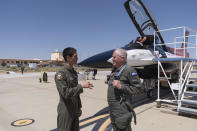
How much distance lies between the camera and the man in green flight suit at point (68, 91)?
6.64ft

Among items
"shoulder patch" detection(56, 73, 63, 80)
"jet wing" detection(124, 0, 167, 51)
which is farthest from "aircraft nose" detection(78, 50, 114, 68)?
"shoulder patch" detection(56, 73, 63, 80)

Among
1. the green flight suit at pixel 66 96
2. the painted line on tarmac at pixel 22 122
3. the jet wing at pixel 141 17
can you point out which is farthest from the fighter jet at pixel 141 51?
the green flight suit at pixel 66 96

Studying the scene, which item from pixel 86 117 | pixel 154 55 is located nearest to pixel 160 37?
pixel 154 55

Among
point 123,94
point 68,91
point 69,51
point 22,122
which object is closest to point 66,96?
point 68,91

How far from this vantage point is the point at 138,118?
434cm

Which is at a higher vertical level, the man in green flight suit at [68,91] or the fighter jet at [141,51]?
the fighter jet at [141,51]

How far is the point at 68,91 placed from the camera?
6.53 feet

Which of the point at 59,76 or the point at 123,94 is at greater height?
the point at 59,76

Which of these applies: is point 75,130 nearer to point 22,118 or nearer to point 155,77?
point 22,118

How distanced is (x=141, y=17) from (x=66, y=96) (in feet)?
19.7

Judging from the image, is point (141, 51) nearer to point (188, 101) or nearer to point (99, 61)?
point (99, 61)

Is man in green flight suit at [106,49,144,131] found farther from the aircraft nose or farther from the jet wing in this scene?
the jet wing

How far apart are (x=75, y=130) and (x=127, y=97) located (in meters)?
1.02

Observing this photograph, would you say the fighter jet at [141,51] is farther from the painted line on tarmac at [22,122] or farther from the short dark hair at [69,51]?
the short dark hair at [69,51]
